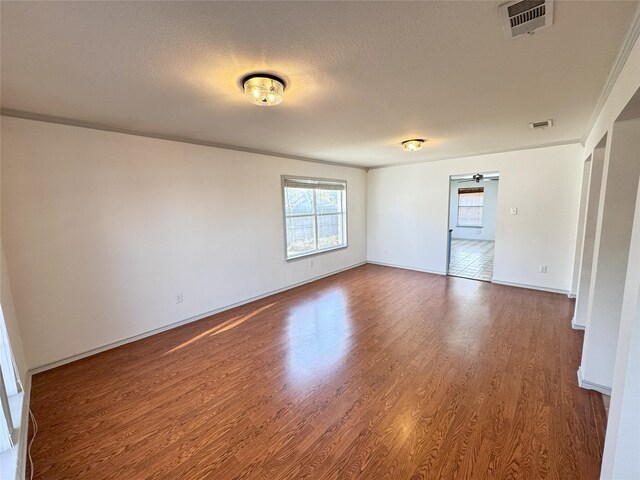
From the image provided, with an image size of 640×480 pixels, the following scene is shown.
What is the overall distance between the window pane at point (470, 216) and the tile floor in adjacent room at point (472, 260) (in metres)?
0.73

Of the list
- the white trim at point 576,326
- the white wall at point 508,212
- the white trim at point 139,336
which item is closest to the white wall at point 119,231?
the white trim at point 139,336

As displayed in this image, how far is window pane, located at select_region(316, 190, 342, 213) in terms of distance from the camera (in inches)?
210

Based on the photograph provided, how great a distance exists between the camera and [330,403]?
204cm

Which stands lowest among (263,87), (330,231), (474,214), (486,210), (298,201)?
(330,231)

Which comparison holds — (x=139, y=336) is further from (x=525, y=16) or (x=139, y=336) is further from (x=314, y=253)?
(x=525, y=16)

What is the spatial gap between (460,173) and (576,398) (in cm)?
397

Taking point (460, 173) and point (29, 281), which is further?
point (460, 173)

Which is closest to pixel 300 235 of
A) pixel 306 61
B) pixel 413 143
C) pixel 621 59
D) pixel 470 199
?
pixel 413 143

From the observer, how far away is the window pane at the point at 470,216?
32.2ft

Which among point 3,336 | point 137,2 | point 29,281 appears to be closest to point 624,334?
point 137,2

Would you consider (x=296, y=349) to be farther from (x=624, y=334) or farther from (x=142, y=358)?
(x=624, y=334)

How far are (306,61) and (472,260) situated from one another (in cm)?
666

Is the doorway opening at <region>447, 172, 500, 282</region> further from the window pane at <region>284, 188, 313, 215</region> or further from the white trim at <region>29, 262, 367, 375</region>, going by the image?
the white trim at <region>29, 262, 367, 375</region>

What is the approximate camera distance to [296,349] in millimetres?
2824
